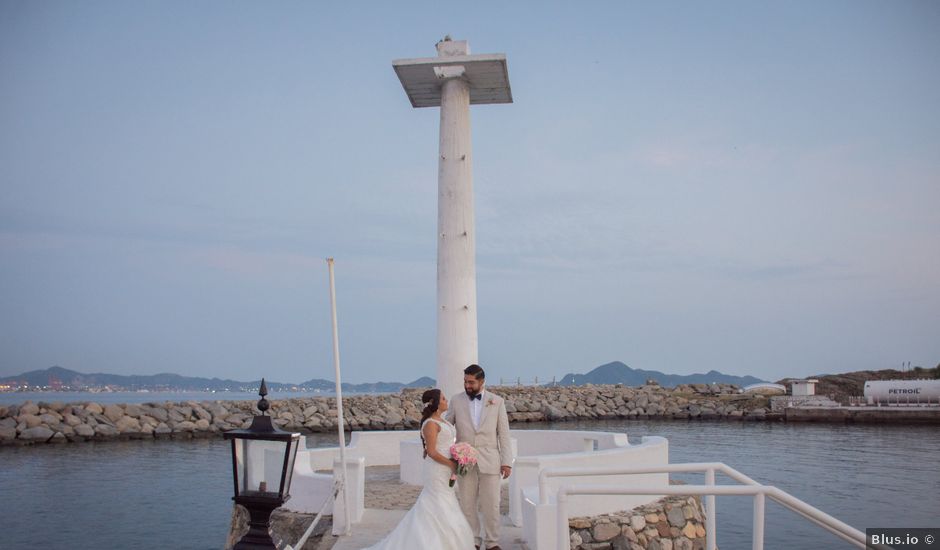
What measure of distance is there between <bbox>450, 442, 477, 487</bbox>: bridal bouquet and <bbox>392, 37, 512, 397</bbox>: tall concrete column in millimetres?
4932

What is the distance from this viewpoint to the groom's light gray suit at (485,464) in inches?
301

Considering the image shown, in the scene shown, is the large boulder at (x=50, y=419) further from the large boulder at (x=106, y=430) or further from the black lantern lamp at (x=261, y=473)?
the black lantern lamp at (x=261, y=473)

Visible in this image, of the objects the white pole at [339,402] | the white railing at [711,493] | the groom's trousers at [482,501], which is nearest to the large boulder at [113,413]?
the white pole at [339,402]

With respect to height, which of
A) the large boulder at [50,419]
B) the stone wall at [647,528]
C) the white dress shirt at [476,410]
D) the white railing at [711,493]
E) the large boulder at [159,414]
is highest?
the white dress shirt at [476,410]

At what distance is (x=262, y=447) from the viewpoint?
638 centimetres

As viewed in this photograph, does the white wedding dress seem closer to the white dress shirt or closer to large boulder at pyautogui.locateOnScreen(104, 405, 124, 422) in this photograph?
the white dress shirt

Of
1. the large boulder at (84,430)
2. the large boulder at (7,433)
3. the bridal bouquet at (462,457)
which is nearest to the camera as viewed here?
the bridal bouquet at (462,457)

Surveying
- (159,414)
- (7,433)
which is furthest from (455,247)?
(159,414)

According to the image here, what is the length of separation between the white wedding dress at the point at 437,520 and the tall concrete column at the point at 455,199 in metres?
4.95

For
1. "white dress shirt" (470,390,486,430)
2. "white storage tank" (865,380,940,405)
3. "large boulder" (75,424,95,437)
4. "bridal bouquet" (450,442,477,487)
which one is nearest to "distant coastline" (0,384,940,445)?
"large boulder" (75,424,95,437)

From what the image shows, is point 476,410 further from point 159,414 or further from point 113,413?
point 159,414

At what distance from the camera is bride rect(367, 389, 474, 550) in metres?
7.12

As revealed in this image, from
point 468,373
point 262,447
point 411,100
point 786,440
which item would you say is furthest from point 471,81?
point 786,440

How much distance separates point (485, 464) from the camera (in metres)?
7.66
